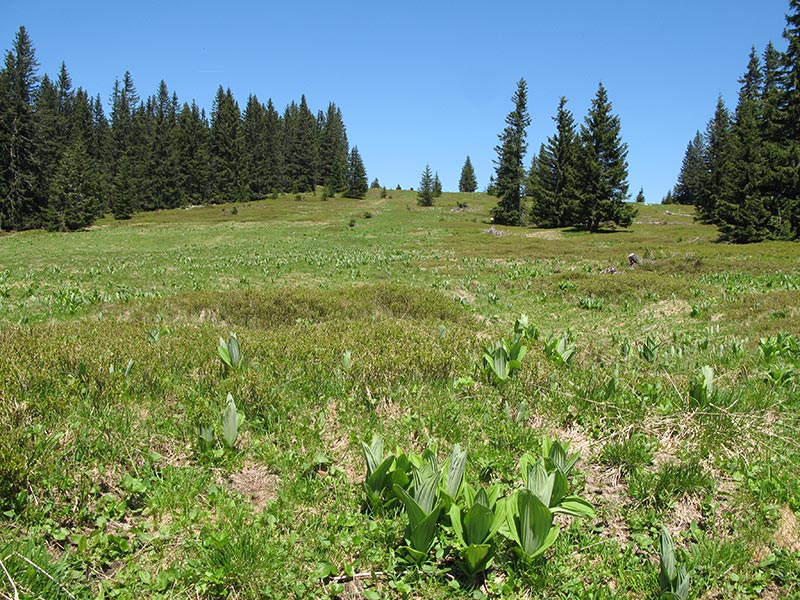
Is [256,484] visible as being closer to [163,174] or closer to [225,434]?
[225,434]

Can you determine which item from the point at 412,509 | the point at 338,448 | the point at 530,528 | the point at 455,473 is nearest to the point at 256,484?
the point at 338,448

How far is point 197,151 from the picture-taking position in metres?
102

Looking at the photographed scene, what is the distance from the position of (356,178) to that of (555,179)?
65289mm

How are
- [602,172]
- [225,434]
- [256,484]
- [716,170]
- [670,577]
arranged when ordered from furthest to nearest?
[716,170]
[602,172]
[225,434]
[256,484]
[670,577]

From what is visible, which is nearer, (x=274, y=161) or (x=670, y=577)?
(x=670, y=577)

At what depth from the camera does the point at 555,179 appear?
2645 inches

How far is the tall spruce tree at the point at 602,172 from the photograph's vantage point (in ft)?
178

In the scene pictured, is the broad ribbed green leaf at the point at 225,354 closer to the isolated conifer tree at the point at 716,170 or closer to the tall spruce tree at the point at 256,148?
the isolated conifer tree at the point at 716,170

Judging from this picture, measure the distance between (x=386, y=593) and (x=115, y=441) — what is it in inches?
94.3

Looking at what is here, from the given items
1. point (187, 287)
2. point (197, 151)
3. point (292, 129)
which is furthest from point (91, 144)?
point (187, 287)

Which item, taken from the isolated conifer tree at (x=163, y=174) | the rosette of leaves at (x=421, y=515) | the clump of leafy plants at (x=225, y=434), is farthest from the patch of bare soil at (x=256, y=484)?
the isolated conifer tree at (x=163, y=174)

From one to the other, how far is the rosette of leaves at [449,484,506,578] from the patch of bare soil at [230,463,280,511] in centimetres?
136

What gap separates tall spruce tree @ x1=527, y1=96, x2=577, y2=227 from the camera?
6120 centimetres

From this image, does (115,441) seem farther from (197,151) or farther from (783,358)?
(197,151)
